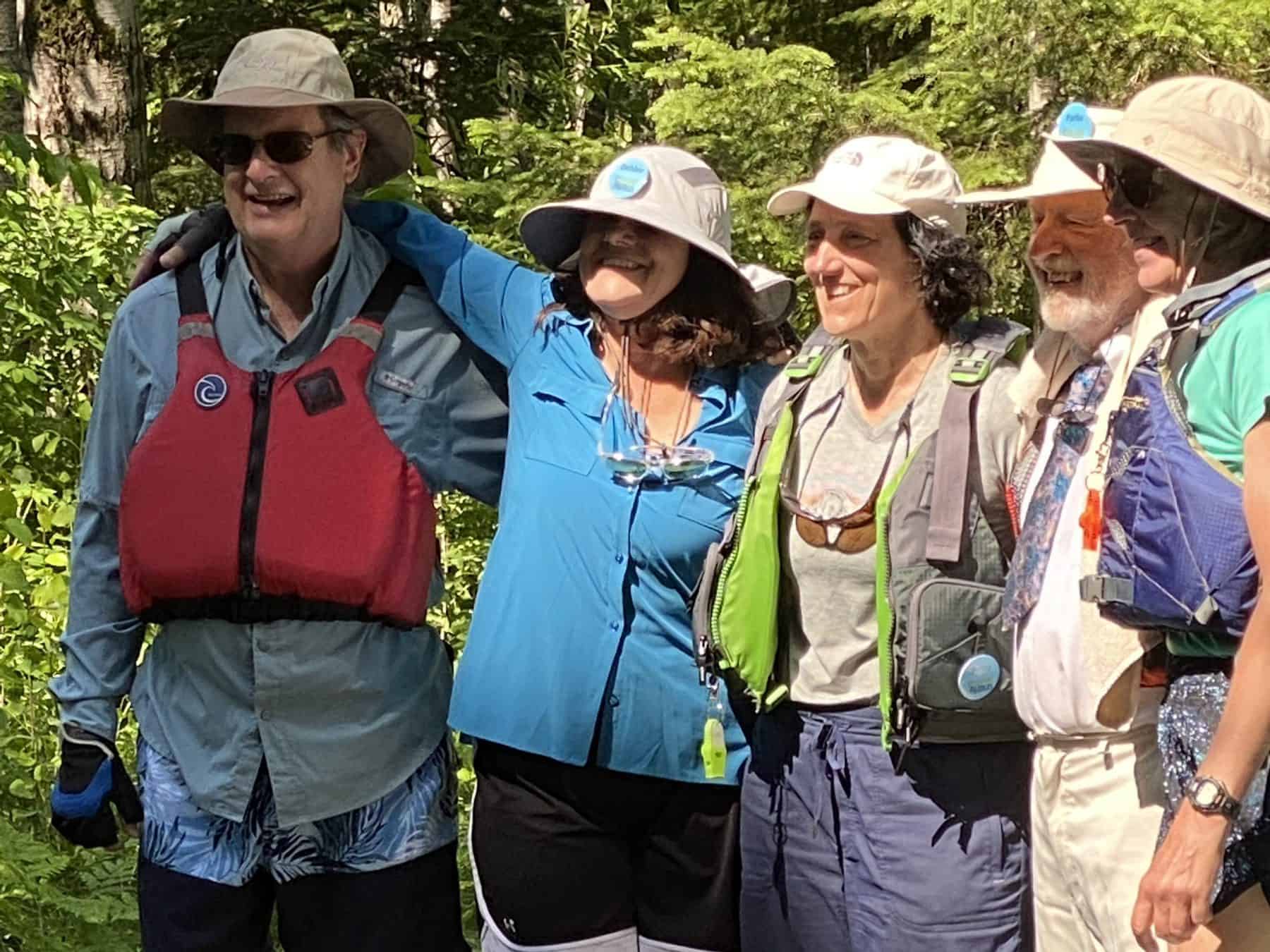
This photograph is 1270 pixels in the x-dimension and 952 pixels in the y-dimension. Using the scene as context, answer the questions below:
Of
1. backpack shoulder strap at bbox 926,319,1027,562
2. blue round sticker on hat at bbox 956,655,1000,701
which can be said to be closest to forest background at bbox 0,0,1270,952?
backpack shoulder strap at bbox 926,319,1027,562

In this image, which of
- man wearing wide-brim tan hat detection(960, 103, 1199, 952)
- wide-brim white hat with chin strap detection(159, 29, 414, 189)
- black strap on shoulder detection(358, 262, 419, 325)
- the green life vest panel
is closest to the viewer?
man wearing wide-brim tan hat detection(960, 103, 1199, 952)

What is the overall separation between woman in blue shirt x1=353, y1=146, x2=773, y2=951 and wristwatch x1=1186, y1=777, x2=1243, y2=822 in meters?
1.12

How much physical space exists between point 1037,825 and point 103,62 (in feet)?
15.9

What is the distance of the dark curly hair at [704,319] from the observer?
315cm

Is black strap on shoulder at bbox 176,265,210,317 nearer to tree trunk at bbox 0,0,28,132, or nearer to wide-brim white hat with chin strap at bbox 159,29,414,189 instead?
wide-brim white hat with chin strap at bbox 159,29,414,189

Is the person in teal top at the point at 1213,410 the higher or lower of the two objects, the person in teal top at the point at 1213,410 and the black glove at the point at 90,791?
the higher

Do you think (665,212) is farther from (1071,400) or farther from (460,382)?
(1071,400)

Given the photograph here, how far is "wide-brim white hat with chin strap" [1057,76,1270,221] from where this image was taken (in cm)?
234

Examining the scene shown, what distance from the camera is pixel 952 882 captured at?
2.86m

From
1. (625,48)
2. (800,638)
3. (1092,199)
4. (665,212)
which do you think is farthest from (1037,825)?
(625,48)

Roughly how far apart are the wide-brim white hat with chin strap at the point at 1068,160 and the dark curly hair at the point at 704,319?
64 centimetres

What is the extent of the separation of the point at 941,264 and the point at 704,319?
1.64ft

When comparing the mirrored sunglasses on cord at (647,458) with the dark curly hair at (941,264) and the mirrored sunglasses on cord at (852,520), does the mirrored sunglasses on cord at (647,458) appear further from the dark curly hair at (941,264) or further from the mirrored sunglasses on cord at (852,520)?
the dark curly hair at (941,264)

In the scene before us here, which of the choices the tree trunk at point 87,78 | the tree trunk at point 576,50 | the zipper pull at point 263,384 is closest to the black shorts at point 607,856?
the zipper pull at point 263,384
